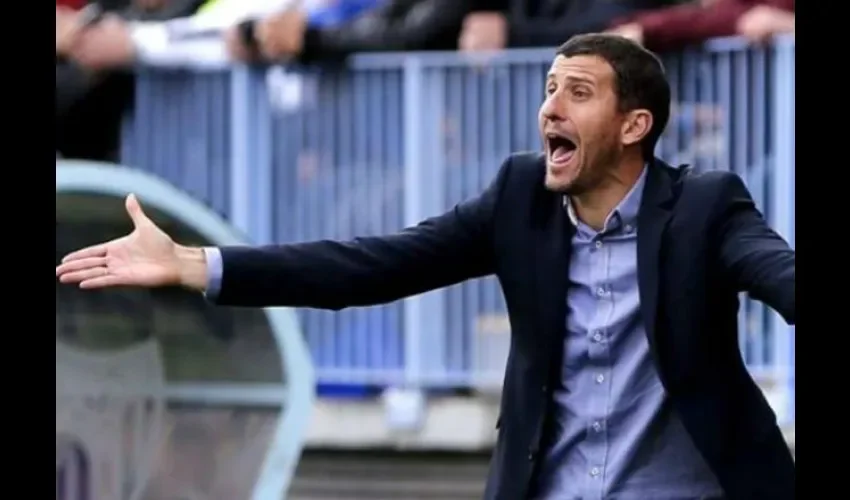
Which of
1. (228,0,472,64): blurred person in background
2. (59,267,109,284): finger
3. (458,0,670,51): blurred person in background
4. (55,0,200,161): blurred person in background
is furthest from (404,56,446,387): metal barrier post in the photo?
(59,267,109,284): finger

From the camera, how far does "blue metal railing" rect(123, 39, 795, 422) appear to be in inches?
311

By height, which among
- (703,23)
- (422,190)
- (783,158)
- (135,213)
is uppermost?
(703,23)

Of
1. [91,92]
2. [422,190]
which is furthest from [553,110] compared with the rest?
[91,92]

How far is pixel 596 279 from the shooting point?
4742mm

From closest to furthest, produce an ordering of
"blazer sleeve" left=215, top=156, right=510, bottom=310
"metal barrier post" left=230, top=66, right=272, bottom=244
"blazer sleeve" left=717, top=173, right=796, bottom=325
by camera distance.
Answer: "blazer sleeve" left=717, top=173, right=796, bottom=325
"blazer sleeve" left=215, top=156, right=510, bottom=310
"metal barrier post" left=230, top=66, right=272, bottom=244

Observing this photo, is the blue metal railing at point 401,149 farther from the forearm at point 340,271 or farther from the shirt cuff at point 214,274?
the shirt cuff at point 214,274

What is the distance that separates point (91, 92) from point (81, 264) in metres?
3.80

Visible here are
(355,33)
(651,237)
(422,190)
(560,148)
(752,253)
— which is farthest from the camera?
(355,33)

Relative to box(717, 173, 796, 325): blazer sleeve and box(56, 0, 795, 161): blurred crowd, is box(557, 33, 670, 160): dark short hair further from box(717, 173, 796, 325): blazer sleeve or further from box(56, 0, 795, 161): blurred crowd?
box(56, 0, 795, 161): blurred crowd

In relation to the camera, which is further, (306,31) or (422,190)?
(306,31)

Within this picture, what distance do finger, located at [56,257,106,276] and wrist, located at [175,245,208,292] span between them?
6.3 inches

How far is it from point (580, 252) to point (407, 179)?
3478mm

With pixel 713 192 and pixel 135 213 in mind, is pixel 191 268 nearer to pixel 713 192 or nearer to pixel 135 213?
pixel 135 213

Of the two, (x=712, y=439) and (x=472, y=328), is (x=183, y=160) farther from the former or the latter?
(x=712, y=439)
